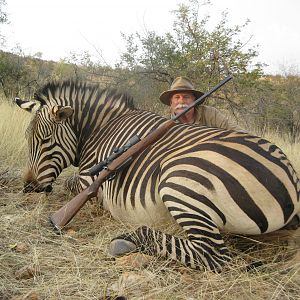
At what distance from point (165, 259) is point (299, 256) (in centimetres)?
86

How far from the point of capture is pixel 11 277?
2094 millimetres

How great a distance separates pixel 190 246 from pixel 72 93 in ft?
7.42

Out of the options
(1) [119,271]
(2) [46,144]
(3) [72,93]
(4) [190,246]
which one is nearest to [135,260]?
(1) [119,271]

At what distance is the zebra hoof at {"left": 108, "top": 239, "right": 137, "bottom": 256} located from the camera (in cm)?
229

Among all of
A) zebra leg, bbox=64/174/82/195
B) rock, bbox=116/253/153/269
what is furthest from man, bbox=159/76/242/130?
rock, bbox=116/253/153/269

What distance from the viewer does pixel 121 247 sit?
2.30m

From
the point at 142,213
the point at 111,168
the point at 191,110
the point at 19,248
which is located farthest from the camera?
the point at 191,110

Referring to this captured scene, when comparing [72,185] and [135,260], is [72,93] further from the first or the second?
[135,260]

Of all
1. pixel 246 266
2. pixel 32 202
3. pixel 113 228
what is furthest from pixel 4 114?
pixel 246 266

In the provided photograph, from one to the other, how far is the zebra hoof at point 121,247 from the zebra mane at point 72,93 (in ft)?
5.85

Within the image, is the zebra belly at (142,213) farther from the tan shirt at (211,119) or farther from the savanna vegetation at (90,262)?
the tan shirt at (211,119)

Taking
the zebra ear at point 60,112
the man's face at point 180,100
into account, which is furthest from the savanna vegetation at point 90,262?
the man's face at point 180,100

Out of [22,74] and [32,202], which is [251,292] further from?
[22,74]

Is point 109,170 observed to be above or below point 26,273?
above
